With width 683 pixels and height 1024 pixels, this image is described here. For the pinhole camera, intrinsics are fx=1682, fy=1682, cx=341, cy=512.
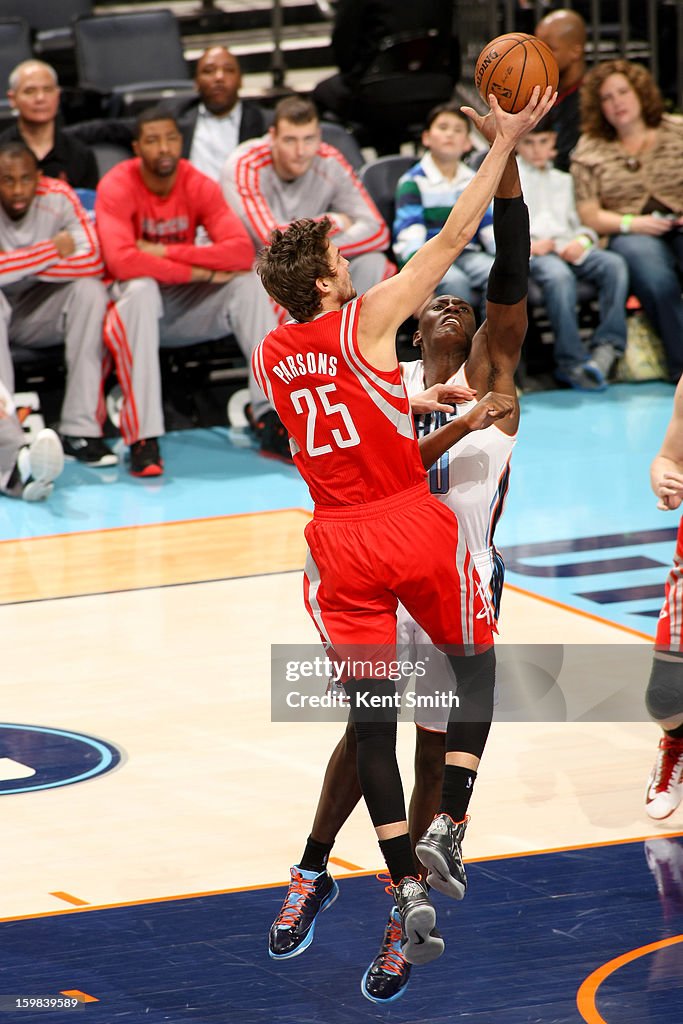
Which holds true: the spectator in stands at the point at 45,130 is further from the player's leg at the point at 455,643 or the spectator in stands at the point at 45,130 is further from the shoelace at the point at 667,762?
the player's leg at the point at 455,643

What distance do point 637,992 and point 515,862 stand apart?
0.79 meters

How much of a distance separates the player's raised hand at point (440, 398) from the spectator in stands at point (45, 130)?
5.90m

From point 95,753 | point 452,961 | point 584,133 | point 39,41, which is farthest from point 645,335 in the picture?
point 452,961

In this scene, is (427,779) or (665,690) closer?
(427,779)

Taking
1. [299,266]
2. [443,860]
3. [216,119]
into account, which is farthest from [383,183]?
[443,860]

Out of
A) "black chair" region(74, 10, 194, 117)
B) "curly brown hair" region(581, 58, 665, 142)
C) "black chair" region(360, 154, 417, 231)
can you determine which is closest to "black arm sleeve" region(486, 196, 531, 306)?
"black chair" region(360, 154, 417, 231)

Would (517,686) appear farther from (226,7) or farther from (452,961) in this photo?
(226,7)

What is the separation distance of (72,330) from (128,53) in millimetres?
3016

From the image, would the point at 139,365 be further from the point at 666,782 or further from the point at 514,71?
the point at 514,71

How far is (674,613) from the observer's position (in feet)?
15.8

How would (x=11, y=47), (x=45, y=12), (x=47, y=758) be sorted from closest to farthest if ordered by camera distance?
(x=47, y=758) < (x=11, y=47) < (x=45, y=12)

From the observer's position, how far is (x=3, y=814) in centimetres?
488

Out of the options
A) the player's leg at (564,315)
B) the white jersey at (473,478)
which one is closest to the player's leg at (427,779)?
the white jersey at (473,478)

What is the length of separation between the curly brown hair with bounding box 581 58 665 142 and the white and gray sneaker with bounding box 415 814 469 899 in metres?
7.35
